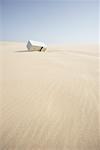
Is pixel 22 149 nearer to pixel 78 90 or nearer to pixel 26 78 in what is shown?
pixel 78 90

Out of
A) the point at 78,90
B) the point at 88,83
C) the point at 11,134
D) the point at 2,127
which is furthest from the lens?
the point at 88,83

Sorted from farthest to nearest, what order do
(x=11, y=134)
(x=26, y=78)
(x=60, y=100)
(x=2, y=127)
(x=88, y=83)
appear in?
(x=26, y=78) < (x=88, y=83) < (x=60, y=100) < (x=2, y=127) < (x=11, y=134)

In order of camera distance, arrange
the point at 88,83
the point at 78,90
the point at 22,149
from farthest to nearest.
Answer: the point at 88,83, the point at 78,90, the point at 22,149

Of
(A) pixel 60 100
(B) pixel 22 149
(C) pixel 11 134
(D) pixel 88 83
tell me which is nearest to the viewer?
(B) pixel 22 149

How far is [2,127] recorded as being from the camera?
11.4 ft

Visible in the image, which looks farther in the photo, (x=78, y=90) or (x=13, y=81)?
(x=13, y=81)

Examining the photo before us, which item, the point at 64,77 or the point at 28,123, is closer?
the point at 28,123

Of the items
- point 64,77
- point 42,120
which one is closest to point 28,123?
point 42,120

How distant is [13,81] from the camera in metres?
6.27

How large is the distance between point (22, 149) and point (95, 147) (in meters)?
1.12

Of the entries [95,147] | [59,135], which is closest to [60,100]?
[59,135]

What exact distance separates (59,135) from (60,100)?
4.67 ft

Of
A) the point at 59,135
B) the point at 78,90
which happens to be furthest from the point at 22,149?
the point at 78,90

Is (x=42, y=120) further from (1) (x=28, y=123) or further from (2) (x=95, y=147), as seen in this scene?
(2) (x=95, y=147)
